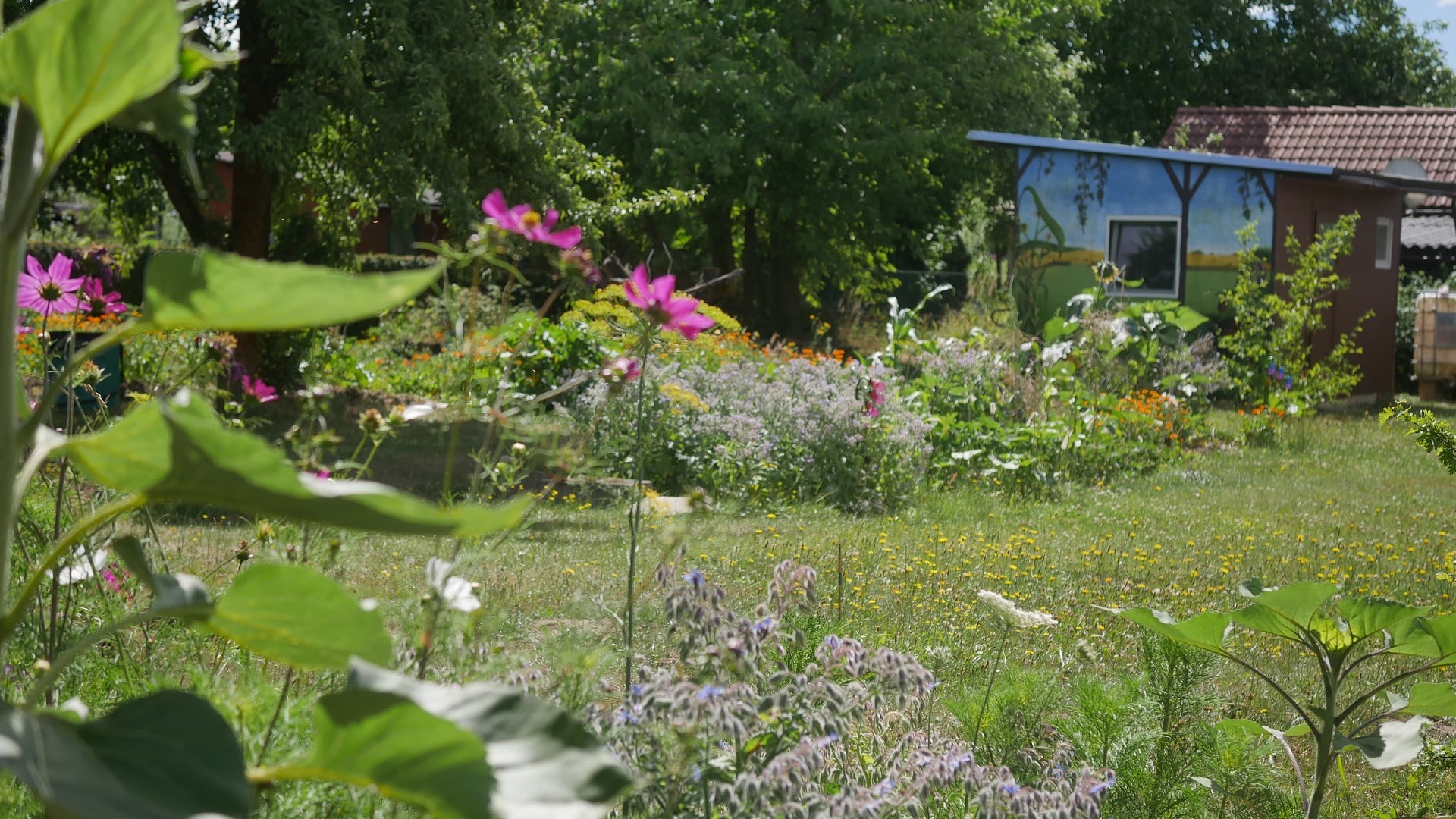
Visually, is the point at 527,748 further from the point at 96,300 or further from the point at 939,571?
the point at 939,571

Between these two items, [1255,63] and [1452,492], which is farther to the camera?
[1255,63]

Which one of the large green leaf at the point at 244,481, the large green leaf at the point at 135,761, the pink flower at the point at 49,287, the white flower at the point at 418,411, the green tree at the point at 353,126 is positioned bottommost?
the white flower at the point at 418,411

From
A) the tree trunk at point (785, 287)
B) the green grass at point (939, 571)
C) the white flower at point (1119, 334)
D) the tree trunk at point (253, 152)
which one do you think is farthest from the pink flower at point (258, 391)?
the tree trunk at point (785, 287)

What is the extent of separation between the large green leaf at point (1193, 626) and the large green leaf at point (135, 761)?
71.9 inches

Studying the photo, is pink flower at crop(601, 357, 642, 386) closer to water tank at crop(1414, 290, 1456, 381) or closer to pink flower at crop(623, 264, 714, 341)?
pink flower at crop(623, 264, 714, 341)

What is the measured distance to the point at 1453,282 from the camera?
21297 mm

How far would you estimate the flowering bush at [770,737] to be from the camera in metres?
1.96

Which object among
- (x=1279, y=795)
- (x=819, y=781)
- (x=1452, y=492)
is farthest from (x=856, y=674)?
(x=1452, y=492)

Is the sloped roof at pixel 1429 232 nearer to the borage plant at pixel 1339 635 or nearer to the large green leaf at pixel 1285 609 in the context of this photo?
the borage plant at pixel 1339 635

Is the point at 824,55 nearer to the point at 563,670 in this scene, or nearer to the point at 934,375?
the point at 934,375

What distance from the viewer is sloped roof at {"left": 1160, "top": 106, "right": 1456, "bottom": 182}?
25.5 meters

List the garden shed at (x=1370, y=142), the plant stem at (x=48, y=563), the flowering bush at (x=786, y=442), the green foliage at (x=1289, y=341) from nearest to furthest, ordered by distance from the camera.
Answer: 1. the plant stem at (x=48, y=563)
2. the flowering bush at (x=786, y=442)
3. the green foliage at (x=1289, y=341)
4. the garden shed at (x=1370, y=142)

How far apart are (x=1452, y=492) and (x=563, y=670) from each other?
9.44 m

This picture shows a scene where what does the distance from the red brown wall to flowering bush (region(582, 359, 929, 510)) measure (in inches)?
435
